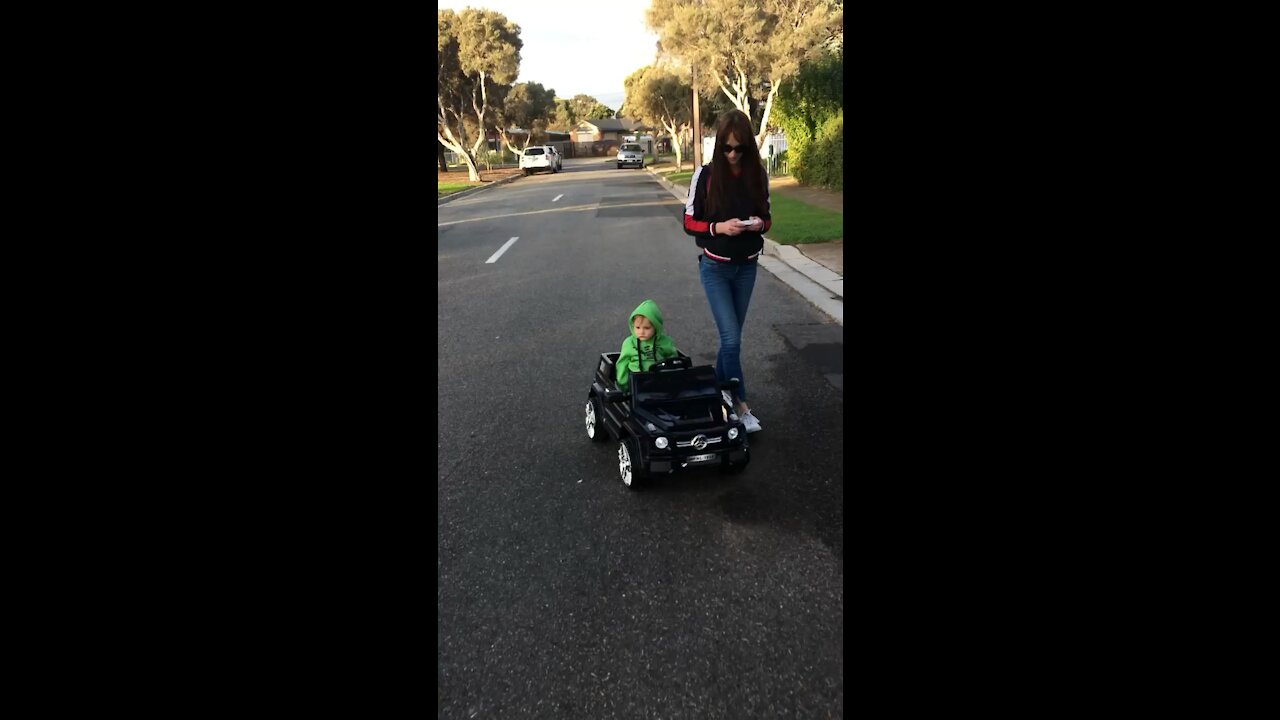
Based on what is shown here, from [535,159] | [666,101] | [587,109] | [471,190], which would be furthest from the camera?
[587,109]

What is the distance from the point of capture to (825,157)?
20.6 meters

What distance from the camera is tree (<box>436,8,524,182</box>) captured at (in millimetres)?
36844

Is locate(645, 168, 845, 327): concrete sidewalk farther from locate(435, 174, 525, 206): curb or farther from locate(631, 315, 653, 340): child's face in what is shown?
locate(435, 174, 525, 206): curb

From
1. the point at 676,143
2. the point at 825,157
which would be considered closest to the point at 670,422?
the point at 825,157

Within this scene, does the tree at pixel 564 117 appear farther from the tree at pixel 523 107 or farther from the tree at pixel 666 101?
the tree at pixel 666 101

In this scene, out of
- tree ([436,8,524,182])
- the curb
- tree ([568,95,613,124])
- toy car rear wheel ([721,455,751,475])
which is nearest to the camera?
toy car rear wheel ([721,455,751,475])

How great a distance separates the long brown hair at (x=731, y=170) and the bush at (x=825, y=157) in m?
16.2

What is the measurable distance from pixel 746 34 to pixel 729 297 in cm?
2400

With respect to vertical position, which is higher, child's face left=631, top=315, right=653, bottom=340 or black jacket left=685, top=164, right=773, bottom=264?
black jacket left=685, top=164, right=773, bottom=264

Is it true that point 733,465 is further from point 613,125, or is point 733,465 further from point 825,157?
point 613,125

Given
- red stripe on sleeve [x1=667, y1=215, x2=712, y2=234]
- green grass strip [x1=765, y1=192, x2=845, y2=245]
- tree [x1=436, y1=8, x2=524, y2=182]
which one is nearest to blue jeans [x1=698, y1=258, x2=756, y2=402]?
red stripe on sleeve [x1=667, y1=215, x2=712, y2=234]

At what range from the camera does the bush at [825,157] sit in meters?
20.0

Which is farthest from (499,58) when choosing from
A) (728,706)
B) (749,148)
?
(728,706)

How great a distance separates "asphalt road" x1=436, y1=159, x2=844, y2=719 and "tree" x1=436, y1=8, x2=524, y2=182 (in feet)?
108
